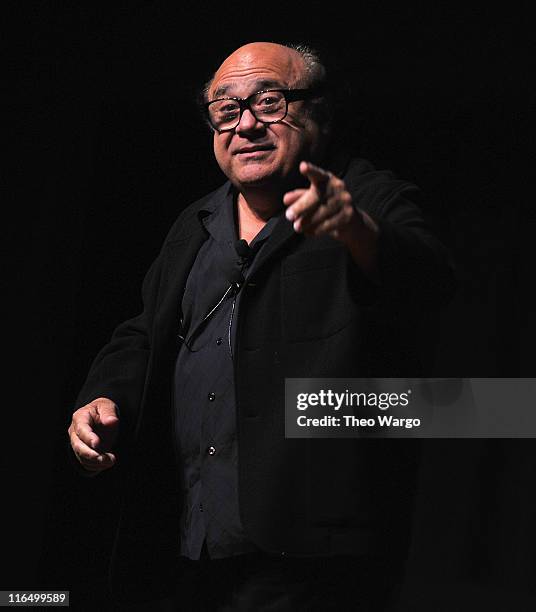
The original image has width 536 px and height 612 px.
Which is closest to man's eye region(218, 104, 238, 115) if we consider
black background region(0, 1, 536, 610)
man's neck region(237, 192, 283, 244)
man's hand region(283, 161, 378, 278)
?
man's neck region(237, 192, 283, 244)

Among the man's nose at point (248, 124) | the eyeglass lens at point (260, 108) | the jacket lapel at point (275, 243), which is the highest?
the eyeglass lens at point (260, 108)

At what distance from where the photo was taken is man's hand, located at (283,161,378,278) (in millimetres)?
1155

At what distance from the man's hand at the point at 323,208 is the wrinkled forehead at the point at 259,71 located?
50 cm

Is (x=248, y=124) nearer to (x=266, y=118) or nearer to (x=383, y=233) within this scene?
(x=266, y=118)

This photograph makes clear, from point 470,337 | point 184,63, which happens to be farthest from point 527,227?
point 184,63

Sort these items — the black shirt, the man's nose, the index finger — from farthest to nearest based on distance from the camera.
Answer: the man's nose, the black shirt, the index finger

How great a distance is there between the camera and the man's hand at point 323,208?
1.16 m

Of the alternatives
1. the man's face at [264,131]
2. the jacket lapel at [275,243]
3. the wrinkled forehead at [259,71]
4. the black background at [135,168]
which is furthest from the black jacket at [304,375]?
the black background at [135,168]

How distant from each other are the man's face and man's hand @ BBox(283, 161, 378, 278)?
1.29ft

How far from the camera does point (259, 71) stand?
1631 mm

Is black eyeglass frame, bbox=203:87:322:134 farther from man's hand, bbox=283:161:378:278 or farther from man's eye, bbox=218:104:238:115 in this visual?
man's hand, bbox=283:161:378:278

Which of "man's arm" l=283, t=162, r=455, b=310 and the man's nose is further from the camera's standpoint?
the man's nose

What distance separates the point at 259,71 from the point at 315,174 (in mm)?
545

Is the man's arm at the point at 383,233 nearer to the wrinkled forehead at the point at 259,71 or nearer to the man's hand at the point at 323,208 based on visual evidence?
the man's hand at the point at 323,208
